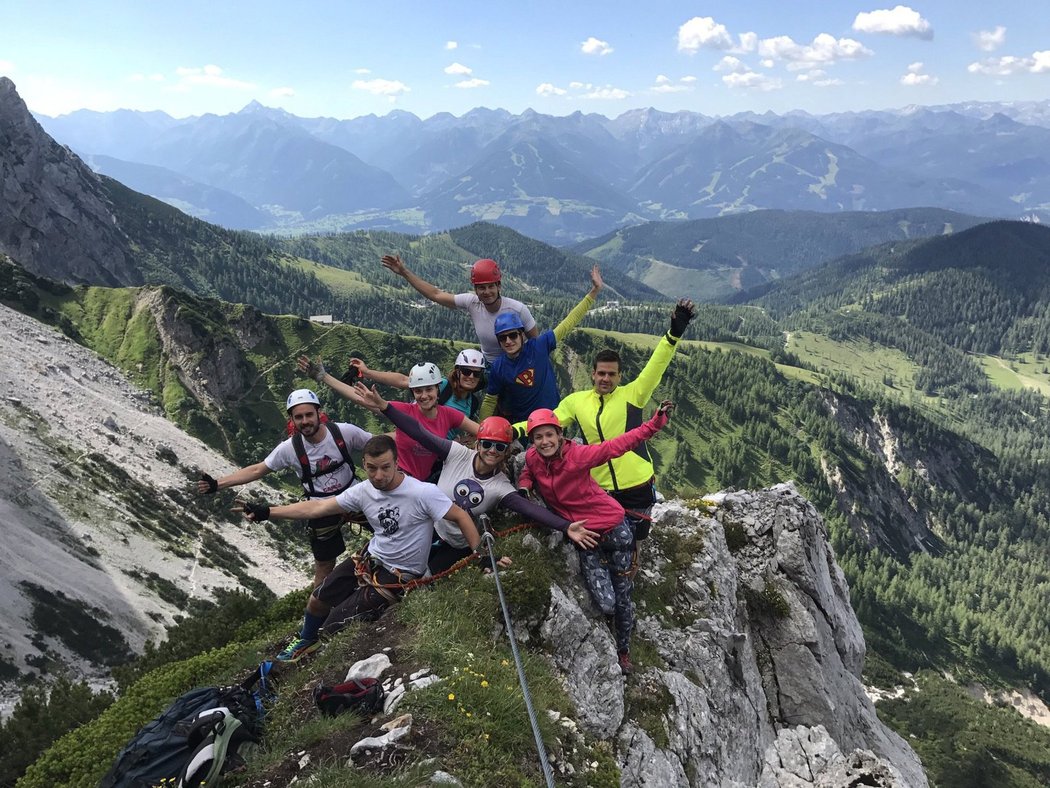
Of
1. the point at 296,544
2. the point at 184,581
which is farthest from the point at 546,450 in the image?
the point at 296,544

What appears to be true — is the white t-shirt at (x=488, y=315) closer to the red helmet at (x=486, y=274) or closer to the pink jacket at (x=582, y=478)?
the red helmet at (x=486, y=274)

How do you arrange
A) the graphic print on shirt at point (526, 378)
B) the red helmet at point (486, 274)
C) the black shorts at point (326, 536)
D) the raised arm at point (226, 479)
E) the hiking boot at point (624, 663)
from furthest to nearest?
the graphic print on shirt at point (526, 378), the red helmet at point (486, 274), the black shorts at point (326, 536), the hiking boot at point (624, 663), the raised arm at point (226, 479)

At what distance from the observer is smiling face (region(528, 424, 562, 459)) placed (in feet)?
35.8

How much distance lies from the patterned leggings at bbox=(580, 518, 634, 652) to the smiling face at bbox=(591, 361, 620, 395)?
3052 millimetres

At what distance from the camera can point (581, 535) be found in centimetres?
1084

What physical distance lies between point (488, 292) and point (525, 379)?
2.38m

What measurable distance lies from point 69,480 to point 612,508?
70.3 meters

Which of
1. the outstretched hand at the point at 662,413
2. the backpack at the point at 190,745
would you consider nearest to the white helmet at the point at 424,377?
the outstretched hand at the point at 662,413

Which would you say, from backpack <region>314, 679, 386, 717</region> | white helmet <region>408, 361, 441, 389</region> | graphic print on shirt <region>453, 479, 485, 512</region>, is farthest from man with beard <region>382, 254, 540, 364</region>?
backpack <region>314, 679, 386, 717</region>

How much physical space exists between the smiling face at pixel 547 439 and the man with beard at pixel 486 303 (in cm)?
388

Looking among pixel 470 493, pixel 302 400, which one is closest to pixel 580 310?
pixel 470 493

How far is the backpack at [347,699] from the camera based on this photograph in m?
8.80

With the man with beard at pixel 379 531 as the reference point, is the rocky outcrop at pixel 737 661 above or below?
below

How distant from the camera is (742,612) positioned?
65.3 ft
